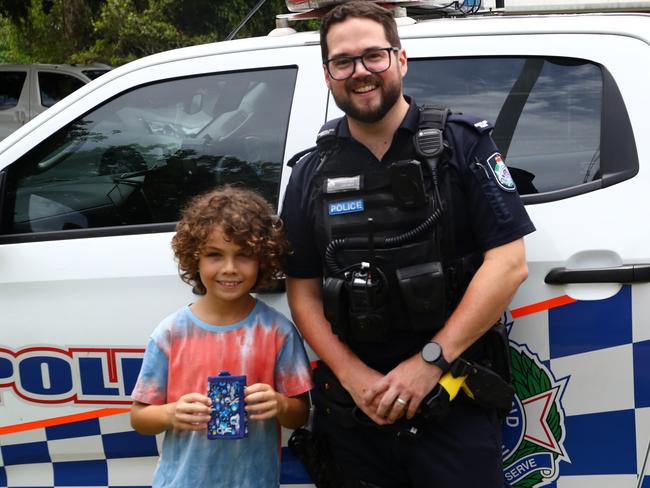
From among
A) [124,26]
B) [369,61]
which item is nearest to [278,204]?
[369,61]

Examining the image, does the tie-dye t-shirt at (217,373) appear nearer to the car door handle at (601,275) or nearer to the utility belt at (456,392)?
the utility belt at (456,392)

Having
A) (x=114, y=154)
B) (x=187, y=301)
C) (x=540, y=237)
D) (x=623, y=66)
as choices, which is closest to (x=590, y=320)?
(x=540, y=237)

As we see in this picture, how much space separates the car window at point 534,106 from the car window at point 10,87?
9.86 meters

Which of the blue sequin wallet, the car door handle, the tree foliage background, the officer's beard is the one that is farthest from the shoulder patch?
the tree foliage background

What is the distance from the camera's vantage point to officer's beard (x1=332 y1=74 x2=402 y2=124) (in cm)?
186

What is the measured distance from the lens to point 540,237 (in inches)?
82.3

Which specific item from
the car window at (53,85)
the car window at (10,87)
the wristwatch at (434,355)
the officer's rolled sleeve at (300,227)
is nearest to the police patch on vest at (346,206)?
the officer's rolled sleeve at (300,227)

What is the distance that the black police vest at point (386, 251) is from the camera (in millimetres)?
1799

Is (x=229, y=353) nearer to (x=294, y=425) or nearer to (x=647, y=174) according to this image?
(x=294, y=425)

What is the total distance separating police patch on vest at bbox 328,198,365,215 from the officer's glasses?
272 mm

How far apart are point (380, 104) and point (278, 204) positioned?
57 centimetres

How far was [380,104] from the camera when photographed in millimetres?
1857

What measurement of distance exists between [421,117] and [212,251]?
0.57 meters

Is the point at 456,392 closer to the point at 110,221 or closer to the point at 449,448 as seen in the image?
the point at 449,448
